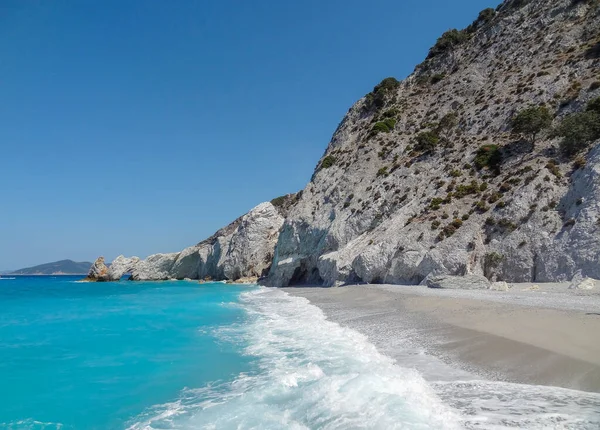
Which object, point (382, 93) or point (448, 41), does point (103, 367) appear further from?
point (448, 41)

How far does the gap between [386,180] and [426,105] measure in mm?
18602

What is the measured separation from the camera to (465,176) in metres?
38.0

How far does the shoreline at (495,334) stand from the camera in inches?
349

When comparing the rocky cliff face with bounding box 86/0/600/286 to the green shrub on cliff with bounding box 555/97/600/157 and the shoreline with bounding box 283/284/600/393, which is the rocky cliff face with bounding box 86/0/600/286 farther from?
the shoreline with bounding box 283/284/600/393

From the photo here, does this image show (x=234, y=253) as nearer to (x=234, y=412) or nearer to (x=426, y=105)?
(x=426, y=105)

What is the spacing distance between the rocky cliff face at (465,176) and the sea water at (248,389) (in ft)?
51.5

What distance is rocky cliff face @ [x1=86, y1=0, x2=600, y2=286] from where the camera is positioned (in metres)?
27.0

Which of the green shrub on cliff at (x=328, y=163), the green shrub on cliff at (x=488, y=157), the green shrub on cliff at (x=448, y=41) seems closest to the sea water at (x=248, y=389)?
the green shrub on cliff at (x=488, y=157)

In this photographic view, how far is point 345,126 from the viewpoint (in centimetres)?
6519

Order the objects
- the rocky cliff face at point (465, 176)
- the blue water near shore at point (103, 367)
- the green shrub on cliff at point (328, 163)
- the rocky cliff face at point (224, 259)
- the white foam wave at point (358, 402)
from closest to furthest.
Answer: the white foam wave at point (358, 402) < the blue water near shore at point (103, 367) < the rocky cliff face at point (465, 176) < the green shrub on cliff at point (328, 163) < the rocky cliff face at point (224, 259)

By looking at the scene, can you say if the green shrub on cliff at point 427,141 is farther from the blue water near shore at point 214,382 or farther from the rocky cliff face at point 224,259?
the blue water near shore at point 214,382

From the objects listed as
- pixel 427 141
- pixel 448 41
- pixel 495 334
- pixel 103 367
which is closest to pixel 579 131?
pixel 427 141

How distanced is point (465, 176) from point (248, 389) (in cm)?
3387

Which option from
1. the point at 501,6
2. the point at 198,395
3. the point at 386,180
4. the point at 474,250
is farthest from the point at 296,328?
the point at 501,6
